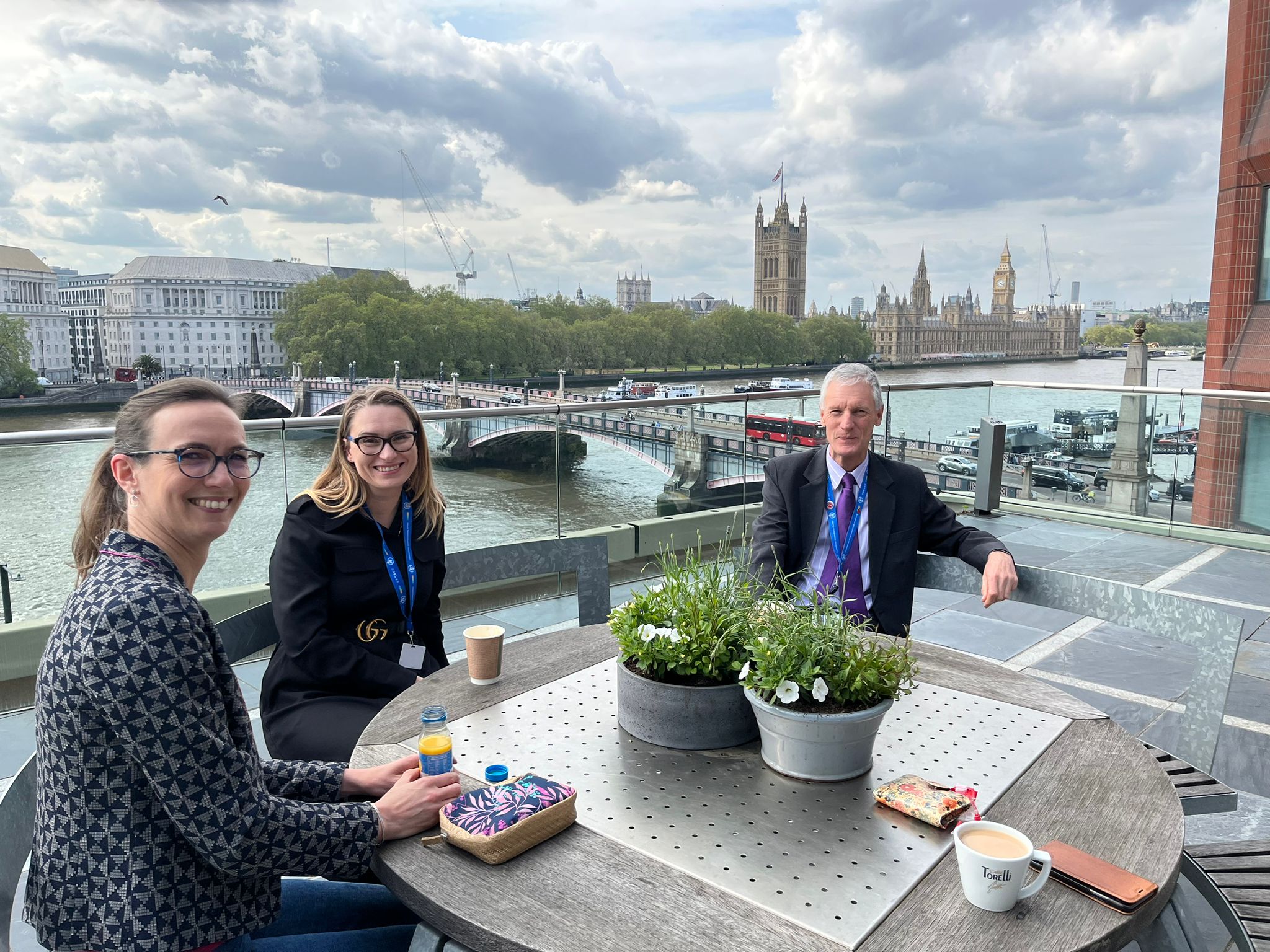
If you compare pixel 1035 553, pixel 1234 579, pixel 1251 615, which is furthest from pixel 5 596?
pixel 1234 579

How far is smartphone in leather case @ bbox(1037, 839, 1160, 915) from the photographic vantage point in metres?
0.97

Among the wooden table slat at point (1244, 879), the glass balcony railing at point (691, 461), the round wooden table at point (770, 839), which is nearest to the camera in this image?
the round wooden table at point (770, 839)

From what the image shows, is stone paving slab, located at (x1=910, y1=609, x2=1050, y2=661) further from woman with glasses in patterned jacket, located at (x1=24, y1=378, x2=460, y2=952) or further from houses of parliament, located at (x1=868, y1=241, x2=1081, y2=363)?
houses of parliament, located at (x1=868, y1=241, x2=1081, y2=363)

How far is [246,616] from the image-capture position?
2.07m

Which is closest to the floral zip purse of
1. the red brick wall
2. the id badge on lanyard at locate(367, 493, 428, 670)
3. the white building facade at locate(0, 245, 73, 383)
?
the id badge on lanyard at locate(367, 493, 428, 670)

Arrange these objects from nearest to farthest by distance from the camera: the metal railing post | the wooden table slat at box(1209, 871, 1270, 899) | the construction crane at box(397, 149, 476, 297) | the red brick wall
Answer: the wooden table slat at box(1209, 871, 1270, 899)
the metal railing post
the red brick wall
the construction crane at box(397, 149, 476, 297)

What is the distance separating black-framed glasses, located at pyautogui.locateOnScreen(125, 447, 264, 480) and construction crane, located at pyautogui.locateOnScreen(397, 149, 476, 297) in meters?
140

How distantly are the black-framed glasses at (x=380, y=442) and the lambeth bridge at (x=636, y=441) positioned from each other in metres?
2.18

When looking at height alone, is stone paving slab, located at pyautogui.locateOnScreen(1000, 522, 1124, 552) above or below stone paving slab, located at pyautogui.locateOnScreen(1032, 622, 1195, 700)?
above

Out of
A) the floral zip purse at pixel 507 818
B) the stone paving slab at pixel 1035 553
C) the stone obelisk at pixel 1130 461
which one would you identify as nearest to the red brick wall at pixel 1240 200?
the stone obelisk at pixel 1130 461

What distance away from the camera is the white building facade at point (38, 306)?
327ft

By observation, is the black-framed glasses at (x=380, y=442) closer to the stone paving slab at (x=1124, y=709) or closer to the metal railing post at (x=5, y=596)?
the metal railing post at (x=5, y=596)

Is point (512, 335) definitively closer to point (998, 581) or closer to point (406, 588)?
point (406, 588)

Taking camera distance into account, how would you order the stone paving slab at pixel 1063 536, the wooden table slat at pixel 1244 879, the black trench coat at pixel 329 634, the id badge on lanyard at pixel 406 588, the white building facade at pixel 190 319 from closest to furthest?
the wooden table slat at pixel 1244 879 < the black trench coat at pixel 329 634 < the id badge on lanyard at pixel 406 588 < the stone paving slab at pixel 1063 536 < the white building facade at pixel 190 319
